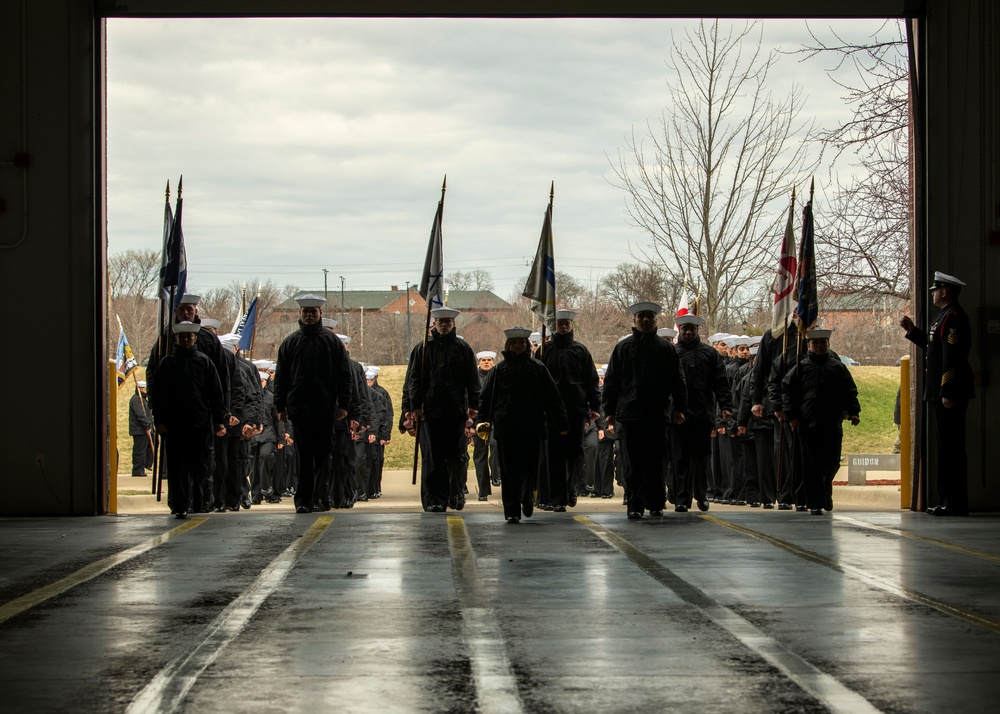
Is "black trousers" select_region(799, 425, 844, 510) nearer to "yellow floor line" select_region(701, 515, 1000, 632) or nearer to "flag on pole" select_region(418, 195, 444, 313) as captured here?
"yellow floor line" select_region(701, 515, 1000, 632)

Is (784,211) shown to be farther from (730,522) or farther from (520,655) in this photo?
(520,655)

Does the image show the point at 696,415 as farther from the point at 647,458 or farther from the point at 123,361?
the point at 123,361

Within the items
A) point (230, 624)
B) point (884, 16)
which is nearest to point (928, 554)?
point (230, 624)

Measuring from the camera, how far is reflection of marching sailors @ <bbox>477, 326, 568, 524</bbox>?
41.9 ft

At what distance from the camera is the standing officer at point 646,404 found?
13094mm

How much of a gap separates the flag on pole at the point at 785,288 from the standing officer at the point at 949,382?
2.76m

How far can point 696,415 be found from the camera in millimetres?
14914

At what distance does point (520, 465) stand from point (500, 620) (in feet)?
19.6

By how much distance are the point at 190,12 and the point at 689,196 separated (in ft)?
59.6

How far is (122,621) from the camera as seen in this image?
272 inches

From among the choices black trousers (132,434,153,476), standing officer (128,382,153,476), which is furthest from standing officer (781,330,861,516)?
→ black trousers (132,434,153,476)

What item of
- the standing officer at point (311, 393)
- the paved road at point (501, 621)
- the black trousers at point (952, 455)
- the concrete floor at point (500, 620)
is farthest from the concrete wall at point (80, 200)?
the paved road at point (501, 621)

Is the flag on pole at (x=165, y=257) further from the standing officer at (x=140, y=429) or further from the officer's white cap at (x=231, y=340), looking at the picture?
the standing officer at (x=140, y=429)

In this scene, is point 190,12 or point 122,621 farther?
point 190,12
